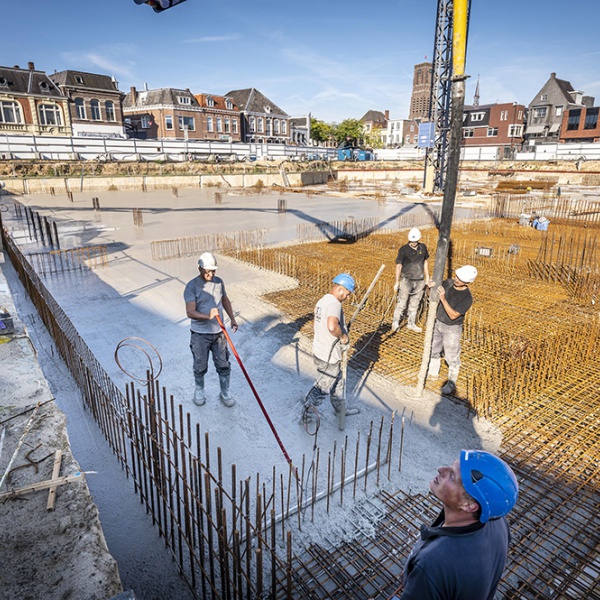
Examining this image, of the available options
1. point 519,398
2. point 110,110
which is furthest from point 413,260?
point 110,110

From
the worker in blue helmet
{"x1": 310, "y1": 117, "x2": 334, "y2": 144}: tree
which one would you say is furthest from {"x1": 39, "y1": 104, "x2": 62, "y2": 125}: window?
the worker in blue helmet

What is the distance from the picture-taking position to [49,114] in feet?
139

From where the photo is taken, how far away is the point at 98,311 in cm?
804

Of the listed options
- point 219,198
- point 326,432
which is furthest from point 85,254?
point 219,198

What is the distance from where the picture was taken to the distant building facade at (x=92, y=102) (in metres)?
43.9

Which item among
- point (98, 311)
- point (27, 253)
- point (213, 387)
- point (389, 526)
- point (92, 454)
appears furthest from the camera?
point (27, 253)

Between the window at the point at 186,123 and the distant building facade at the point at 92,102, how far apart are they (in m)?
7.32

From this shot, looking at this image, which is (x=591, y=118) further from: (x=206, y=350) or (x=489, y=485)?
(x=489, y=485)

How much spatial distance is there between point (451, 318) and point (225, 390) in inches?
109

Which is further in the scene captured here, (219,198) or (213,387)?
(219,198)

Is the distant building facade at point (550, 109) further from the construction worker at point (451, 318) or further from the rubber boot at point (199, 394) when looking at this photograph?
the rubber boot at point (199, 394)

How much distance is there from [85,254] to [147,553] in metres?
10.8

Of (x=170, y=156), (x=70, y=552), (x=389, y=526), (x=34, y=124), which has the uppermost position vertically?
(x=34, y=124)

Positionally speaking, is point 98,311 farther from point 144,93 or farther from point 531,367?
point 144,93
